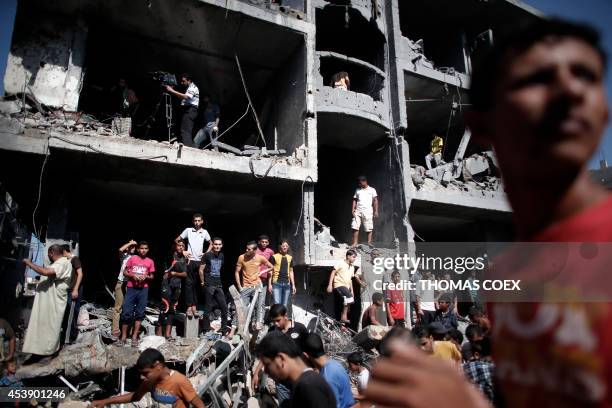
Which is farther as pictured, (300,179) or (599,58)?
(300,179)

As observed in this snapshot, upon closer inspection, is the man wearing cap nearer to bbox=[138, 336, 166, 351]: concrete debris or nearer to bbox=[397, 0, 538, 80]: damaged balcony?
bbox=[138, 336, 166, 351]: concrete debris

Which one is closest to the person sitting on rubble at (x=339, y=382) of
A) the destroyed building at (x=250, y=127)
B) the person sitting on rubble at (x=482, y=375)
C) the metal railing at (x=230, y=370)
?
the person sitting on rubble at (x=482, y=375)

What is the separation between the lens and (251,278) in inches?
304

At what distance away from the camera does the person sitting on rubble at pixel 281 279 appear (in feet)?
26.1

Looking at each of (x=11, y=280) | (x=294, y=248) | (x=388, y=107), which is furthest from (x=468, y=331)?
(x=11, y=280)

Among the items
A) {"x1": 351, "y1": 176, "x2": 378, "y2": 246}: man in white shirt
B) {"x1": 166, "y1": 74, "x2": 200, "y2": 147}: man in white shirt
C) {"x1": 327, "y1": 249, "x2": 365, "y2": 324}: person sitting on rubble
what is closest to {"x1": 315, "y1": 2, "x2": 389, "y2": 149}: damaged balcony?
{"x1": 351, "y1": 176, "x2": 378, "y2": 246}: man in white shirt

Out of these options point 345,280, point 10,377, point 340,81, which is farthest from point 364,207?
point 10,377

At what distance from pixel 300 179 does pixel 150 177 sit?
3470mm

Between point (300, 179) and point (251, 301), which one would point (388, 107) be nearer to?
point (300, 179)

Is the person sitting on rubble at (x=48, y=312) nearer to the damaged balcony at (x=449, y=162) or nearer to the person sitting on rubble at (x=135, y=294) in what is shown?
the person sitting on rubble at (x=135, y=294)

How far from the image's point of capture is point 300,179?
30.1 ft

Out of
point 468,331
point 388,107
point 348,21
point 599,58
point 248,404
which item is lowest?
point 248,404

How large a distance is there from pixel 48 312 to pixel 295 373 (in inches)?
201

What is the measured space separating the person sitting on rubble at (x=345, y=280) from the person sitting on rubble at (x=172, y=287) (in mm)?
3082
